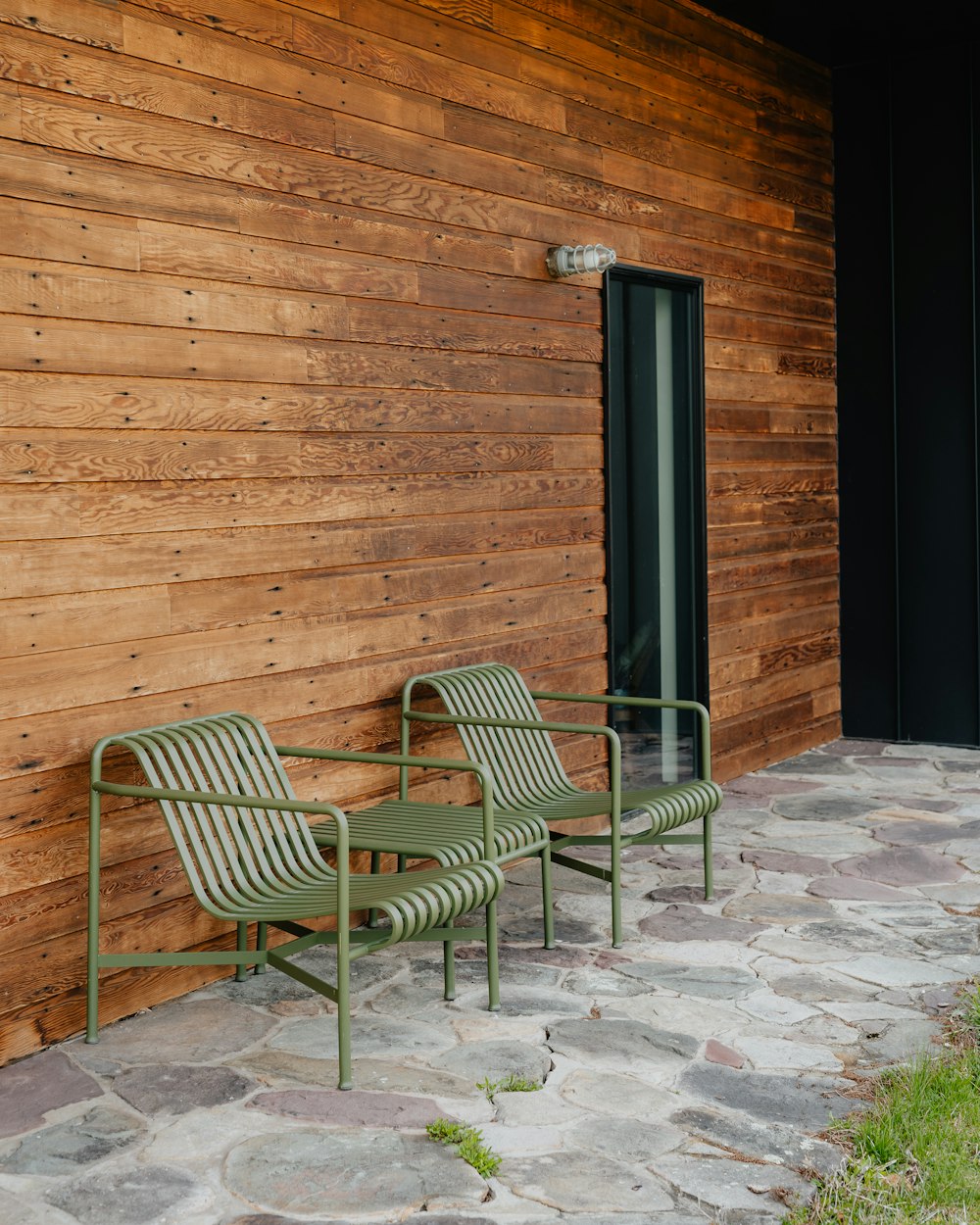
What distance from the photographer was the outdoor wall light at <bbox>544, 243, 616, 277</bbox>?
548cm

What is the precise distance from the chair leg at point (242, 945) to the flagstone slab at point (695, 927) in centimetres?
125

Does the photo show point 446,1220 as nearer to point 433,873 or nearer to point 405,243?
point 433,873

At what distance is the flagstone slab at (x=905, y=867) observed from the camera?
5070mm

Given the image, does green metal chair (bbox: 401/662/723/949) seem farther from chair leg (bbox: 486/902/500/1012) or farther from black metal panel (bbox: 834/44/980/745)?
black metal panel (bbox: 834/44/980/745)

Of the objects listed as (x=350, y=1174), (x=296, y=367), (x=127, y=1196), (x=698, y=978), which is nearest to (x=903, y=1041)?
(x=698, y=978)

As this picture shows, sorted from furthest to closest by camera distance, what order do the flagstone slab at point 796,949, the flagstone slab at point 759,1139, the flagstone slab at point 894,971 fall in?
the flagstone slab at point 796,949 → the flagstone slab at point 894,971 → the flagstone slab at point 759,1139

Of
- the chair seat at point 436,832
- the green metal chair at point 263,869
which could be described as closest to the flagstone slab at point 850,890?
the chair seat at point 436,832

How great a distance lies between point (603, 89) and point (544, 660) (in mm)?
2378

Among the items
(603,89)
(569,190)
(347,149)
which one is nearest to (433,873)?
(347,149)

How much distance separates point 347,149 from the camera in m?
4.57

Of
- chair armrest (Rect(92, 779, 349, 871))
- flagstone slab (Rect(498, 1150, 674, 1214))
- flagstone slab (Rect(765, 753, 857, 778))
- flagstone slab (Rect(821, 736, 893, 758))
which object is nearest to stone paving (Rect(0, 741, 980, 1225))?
flagstone slab (Rect(498, 1150, 674, 1214))

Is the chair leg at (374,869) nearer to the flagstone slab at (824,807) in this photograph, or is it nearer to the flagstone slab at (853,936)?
the flagstone slab at (853,936)

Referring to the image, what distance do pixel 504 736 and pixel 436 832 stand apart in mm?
893

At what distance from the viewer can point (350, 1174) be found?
9.61 feet
